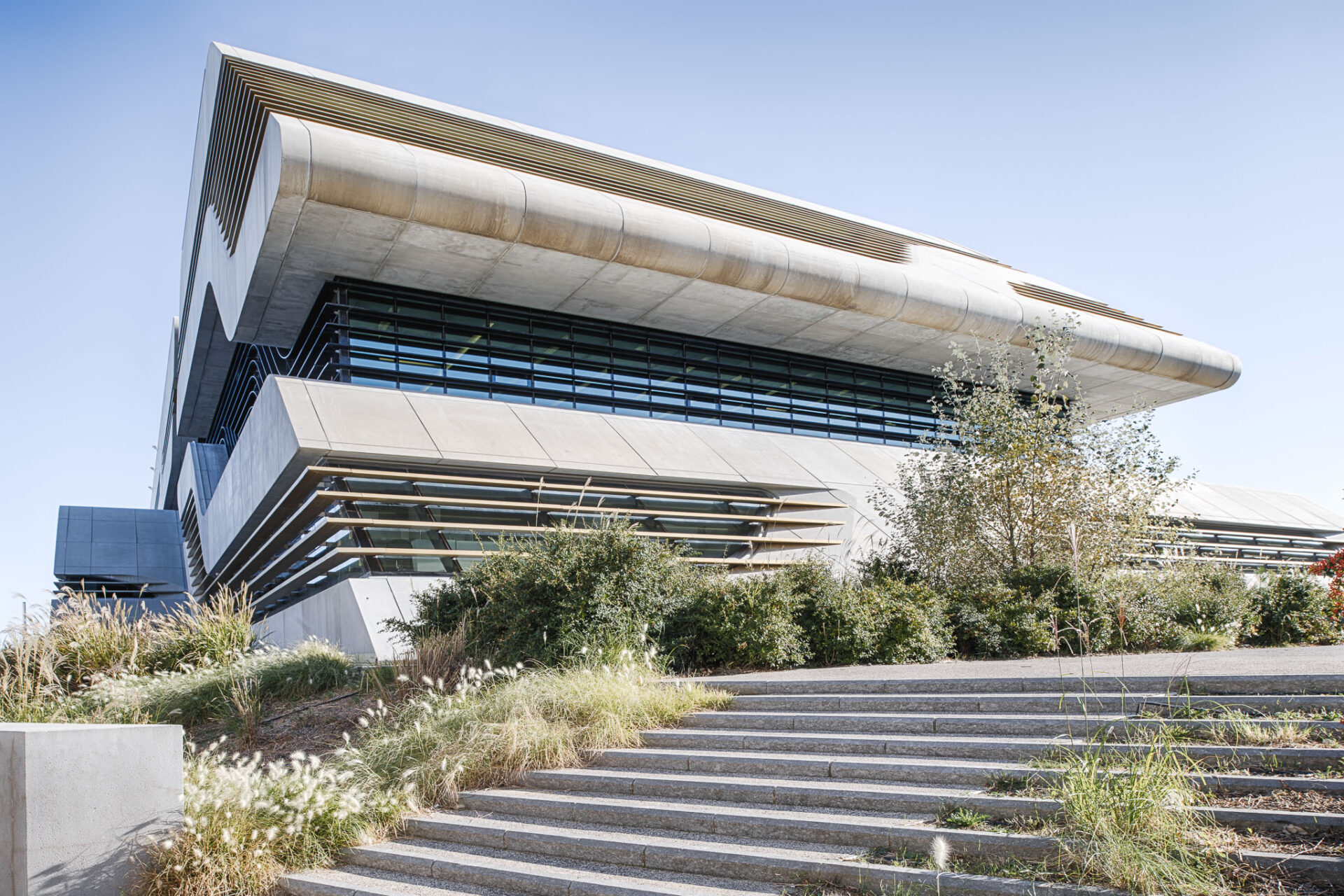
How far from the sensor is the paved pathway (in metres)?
7.24

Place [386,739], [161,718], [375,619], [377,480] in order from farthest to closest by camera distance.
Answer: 1. [377,480]
2. [375,619]
3. [161,718]
4. [386,739]

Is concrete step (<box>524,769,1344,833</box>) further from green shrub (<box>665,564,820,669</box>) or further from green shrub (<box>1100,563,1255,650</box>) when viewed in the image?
green shrub (<box>1100,563,1255,650</box>)

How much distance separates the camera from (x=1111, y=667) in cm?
843

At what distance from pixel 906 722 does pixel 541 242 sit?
12513 mm

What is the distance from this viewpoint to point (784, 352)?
2356cm

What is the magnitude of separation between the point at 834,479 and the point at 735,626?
1136 centimetres

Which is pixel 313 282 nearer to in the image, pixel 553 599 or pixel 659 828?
pixel 553 599

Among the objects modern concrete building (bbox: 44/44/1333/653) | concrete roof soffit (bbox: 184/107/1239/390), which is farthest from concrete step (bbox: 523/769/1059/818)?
concrete roof soffit (bbox: 184/107/1239/390)

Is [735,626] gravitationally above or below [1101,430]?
below

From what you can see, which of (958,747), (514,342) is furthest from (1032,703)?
(514,342)

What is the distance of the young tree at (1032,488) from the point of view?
41.1 ft

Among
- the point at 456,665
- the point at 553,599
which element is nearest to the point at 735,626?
the point at 553,599

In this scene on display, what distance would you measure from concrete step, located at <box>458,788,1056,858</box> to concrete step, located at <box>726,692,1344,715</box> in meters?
0.98

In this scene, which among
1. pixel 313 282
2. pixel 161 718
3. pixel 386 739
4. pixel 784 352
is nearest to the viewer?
pixel 386 739
